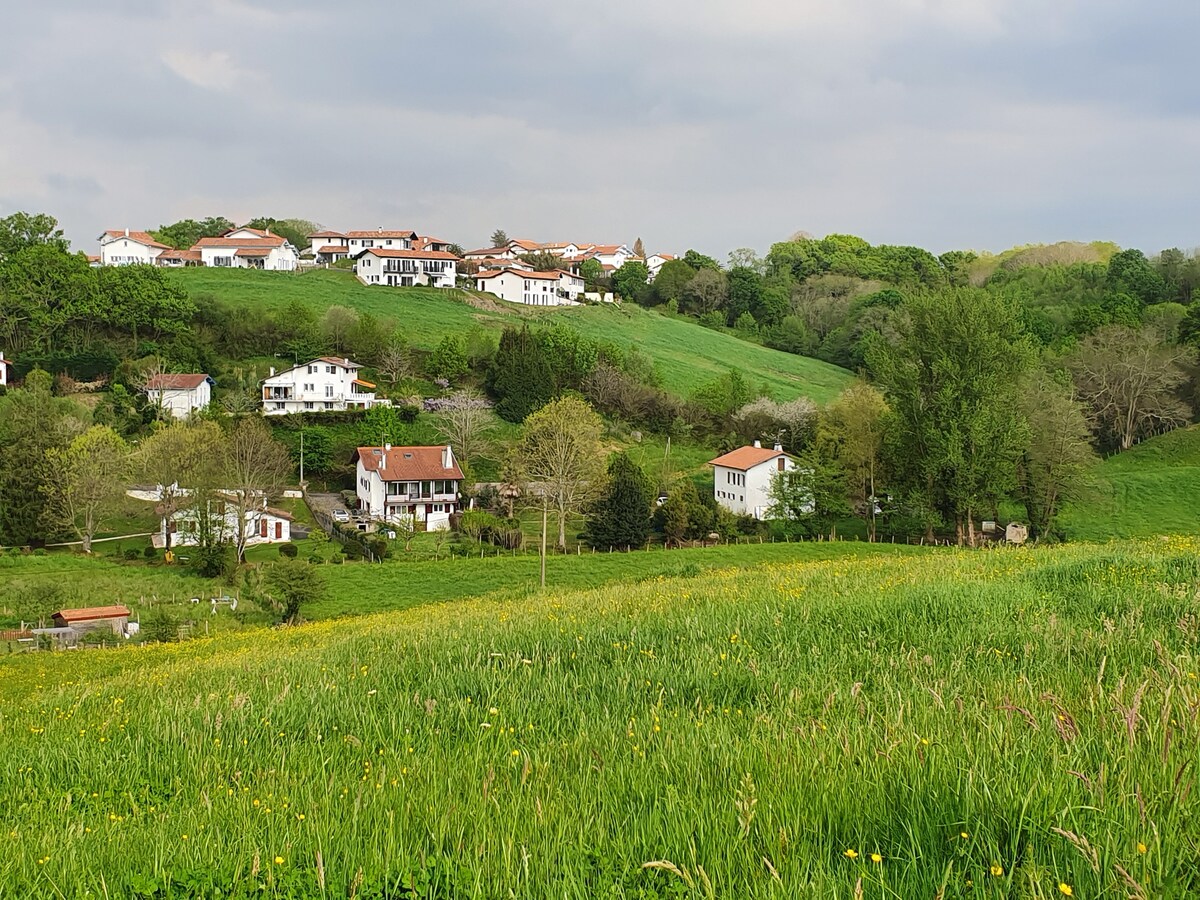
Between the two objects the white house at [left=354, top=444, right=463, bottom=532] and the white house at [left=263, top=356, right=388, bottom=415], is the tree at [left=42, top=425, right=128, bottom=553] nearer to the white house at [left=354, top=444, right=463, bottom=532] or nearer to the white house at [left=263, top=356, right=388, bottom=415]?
the white house at [left=354, top=444, right=463, bottom=532]

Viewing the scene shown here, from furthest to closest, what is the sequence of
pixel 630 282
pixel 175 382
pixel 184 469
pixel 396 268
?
pixel 630 282 → pixel 396 268 → pixel 175 382 → pixel 184 469

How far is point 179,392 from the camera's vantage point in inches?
2744

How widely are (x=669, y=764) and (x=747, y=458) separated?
57934mm

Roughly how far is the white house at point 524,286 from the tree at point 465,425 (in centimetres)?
4676

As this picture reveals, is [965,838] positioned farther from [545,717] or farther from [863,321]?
[863,321]

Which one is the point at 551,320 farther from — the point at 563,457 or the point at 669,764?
the point at 669,764

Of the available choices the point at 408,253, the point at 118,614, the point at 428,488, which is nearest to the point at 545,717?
the point at 118,614

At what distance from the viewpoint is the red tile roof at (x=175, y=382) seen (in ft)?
224

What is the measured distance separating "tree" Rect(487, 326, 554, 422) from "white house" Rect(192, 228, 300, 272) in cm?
5530

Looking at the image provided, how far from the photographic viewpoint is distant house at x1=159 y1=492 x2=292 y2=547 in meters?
45.7

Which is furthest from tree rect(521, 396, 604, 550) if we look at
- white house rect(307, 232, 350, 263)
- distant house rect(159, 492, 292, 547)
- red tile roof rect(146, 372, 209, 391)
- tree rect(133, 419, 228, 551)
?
white house rect(307, 232, 350, 263)

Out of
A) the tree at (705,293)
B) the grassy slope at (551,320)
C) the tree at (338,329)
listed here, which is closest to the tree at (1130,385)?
the grassy slope at (551,320)

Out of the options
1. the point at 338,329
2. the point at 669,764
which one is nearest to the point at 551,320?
the point at 338,329

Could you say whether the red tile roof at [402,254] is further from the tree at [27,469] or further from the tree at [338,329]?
the tree at [27,469]
